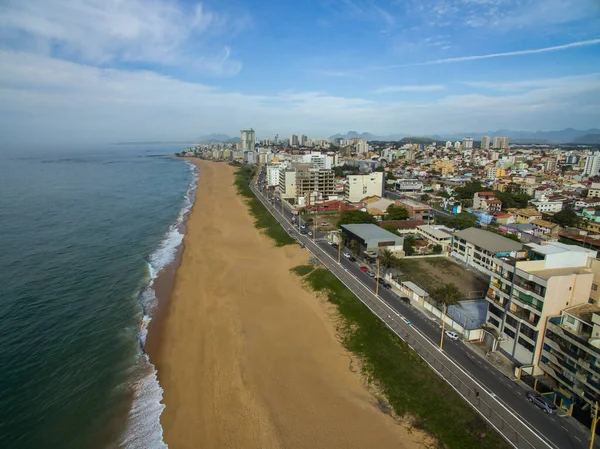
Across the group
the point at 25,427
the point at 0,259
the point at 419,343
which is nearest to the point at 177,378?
the point at 25,427

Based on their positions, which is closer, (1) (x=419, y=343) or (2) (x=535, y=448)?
(2) (x=535, y=448)

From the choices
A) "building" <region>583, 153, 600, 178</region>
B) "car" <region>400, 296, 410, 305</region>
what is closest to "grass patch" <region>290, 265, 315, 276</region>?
"car" <region>400, 296, 410, 305</region>

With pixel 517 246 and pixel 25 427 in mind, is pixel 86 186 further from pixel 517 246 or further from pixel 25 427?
pixel 517 246

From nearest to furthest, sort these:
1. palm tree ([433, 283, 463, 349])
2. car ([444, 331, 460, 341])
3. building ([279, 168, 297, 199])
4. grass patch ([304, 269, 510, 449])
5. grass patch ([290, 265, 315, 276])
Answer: grass patch ([304, 269, 510, 449]) → car ([444, 331, 460, 341]) → palm tree ([433, 283, 463, 349]) → grass patch ([290, 265, 315, 276]) → building ([279, 168, 297, 199])

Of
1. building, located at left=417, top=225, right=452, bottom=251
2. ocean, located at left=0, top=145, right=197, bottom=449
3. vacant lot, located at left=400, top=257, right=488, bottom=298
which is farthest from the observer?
building, located at left=417, top=225, right=452, bottom=251

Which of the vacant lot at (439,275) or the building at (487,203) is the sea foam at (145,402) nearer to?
the vacant lot at (439,275)

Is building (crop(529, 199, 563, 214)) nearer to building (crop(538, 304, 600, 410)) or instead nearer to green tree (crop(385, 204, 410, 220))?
green tree (crop(385, 204, 410, 220))

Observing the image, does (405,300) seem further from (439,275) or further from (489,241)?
(489,241)
